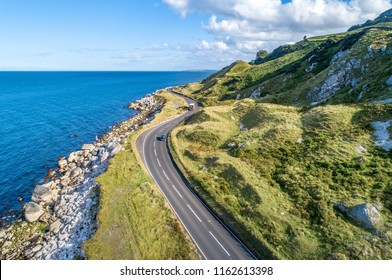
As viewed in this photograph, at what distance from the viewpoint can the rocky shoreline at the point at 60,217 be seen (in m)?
34.2

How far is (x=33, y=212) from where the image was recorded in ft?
138

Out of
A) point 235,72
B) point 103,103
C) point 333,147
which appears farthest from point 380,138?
point 103,103


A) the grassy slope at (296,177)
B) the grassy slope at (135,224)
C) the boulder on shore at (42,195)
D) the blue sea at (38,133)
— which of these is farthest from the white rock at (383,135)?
the blue sea at (38,133)

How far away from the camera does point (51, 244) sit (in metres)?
35.0

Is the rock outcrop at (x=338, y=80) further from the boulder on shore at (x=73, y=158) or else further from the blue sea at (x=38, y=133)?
the blue sea at (x=38, y=133)

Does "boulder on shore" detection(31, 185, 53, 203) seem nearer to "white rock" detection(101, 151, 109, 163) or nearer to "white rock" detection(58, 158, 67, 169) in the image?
"white rock" detection(101, 151, 109, 163)

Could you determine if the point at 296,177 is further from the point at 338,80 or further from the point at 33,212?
the point at 338,80

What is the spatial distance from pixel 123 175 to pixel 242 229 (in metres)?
24.3

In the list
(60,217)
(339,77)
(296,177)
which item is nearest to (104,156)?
(60,217)

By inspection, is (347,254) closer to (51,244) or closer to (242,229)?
(242,229)

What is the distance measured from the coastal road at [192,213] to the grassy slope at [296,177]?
1.65 meters

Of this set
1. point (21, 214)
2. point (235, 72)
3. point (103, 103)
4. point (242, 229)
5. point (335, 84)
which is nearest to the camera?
point (242, 229)

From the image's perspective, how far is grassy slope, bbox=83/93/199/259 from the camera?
94.0 feet

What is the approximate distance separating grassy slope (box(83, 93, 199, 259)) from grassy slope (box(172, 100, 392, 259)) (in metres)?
7.30
